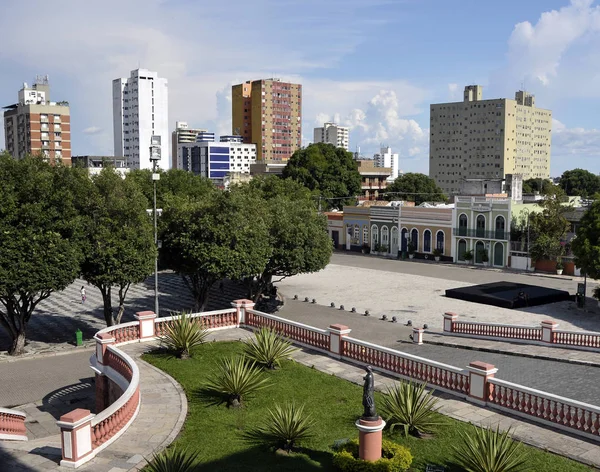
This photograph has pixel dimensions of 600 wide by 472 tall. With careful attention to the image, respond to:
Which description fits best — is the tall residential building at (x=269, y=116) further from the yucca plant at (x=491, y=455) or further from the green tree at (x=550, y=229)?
the yucca plant at (x=491, y=455)

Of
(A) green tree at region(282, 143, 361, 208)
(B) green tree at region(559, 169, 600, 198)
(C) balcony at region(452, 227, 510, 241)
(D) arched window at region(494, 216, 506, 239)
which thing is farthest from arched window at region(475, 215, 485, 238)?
(B) green tree at region(559, 169, 600, 198)

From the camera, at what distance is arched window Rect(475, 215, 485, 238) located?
48438 millimetres

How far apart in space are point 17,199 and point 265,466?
15.4m

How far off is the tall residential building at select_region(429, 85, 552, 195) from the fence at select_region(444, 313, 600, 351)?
11637cm

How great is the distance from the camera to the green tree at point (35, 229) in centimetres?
2083

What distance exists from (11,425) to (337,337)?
8699mm

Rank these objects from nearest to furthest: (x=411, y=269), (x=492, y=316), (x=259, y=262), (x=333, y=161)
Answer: (x=259, y=262)
(x=492, y=316)
(x=411, y=269)
(x=333, y=161)

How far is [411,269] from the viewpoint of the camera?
154 feet

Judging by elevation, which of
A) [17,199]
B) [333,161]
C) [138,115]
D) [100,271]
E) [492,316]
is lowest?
[492,316]

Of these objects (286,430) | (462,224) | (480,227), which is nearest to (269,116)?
(462,224)

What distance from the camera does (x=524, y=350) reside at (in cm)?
1955

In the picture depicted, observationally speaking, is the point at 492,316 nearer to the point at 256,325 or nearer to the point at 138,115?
the point at 256,325

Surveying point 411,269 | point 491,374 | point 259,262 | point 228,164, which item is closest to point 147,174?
point 411,269

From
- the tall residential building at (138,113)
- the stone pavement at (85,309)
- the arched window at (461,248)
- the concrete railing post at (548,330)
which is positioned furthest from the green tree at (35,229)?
the tall residential building at (138,113)
